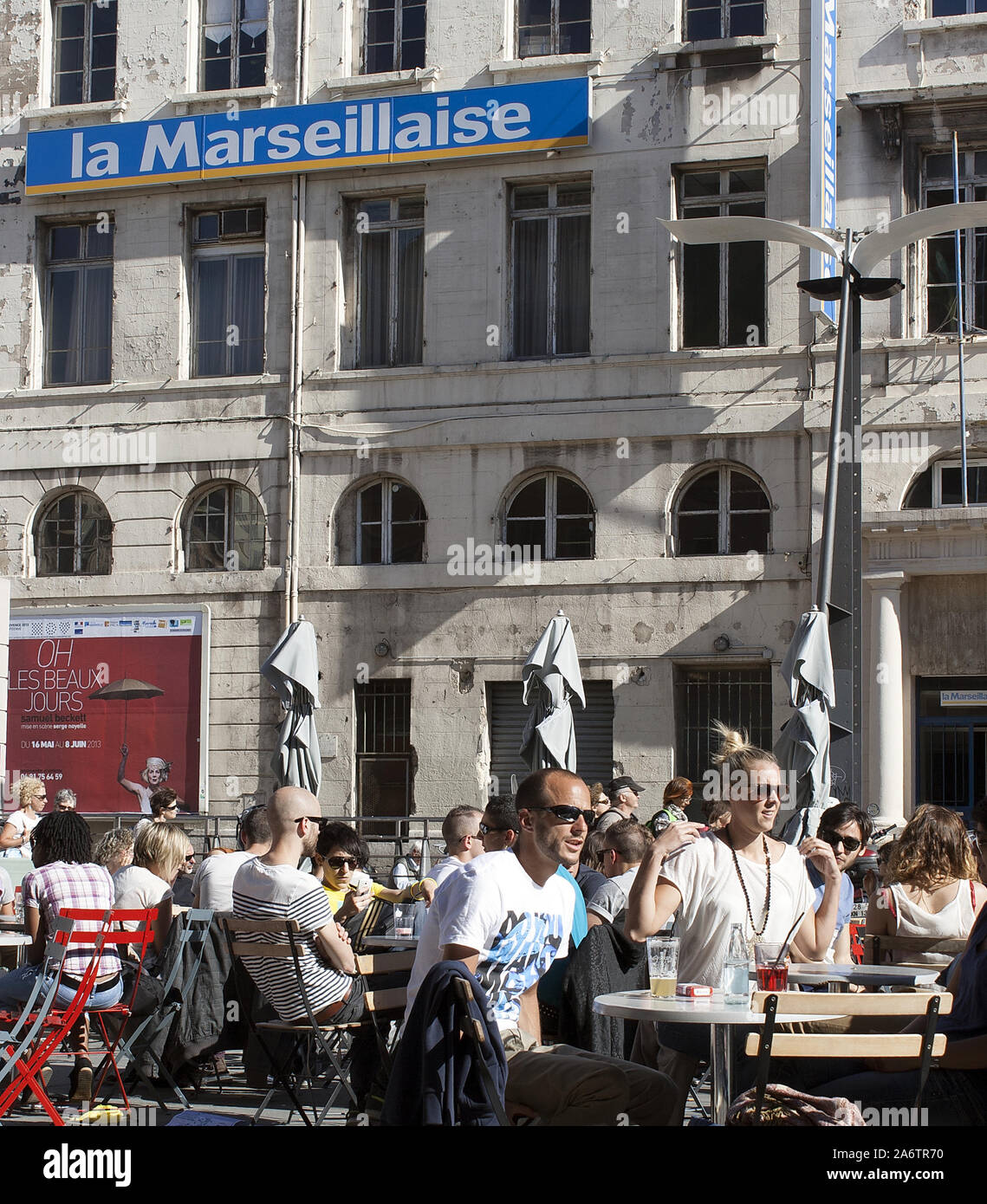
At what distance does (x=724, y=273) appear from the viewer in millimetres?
21422

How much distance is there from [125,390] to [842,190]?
10051 mm

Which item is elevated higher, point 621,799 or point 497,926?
point 621,799

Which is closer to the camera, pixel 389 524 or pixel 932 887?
pixel 932 887

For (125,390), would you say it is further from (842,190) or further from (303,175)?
(842,190)

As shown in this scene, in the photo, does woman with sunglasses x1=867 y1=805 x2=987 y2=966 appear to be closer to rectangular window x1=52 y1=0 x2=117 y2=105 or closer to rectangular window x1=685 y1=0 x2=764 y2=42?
rectangular window x1=685 y1=0 x2=764 y2=42

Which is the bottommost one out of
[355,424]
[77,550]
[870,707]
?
[870,707]

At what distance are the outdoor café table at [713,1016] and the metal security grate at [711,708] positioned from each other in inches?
589

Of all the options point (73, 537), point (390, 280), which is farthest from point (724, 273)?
point (73, 537)

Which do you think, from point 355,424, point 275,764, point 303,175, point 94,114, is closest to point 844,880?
point 275,764

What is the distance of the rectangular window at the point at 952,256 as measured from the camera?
2041 centimetres

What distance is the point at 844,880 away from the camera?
8.59 meters

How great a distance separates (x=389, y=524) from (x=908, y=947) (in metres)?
15.3

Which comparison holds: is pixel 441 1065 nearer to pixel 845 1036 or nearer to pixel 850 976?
pixel 845 1036

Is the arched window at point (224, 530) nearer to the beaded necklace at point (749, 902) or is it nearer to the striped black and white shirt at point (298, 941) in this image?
the striped black and white shirt at point (298, 941)
